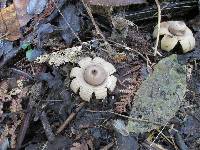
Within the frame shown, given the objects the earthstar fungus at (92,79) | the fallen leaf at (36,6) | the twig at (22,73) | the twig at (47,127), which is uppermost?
the fallen leaf at (36,6)

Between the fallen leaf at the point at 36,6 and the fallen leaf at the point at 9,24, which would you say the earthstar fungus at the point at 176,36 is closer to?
the fallen leaf at the point at 36,6

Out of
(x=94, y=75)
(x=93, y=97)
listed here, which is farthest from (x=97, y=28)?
(x=93, y=97)

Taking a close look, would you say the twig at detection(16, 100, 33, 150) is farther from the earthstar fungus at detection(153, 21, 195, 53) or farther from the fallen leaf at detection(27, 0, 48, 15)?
the earthstar fungus at detection(153, 21, 195, 53)

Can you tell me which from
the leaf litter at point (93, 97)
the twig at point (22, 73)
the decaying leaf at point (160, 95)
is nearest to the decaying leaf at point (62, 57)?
the leaf litter at point (93, 97)

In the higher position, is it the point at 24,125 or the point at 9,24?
the point at 9,24

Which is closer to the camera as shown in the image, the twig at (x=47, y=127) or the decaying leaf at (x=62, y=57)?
the twig at (x=47, y=127)

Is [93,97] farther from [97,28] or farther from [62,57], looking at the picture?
[97,28]

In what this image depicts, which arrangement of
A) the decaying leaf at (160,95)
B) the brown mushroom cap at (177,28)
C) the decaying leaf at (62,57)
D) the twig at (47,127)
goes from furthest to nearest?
1. the brown mushroom cap at (177,28)
2. the decaying leaf at (62,57)
3. the decaying leaf at (160,95)
4. the twig at (47,127)

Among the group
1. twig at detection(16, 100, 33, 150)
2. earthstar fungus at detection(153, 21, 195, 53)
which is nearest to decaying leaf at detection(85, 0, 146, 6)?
earthstar fungus at detection(153, 21, 195, 53)
